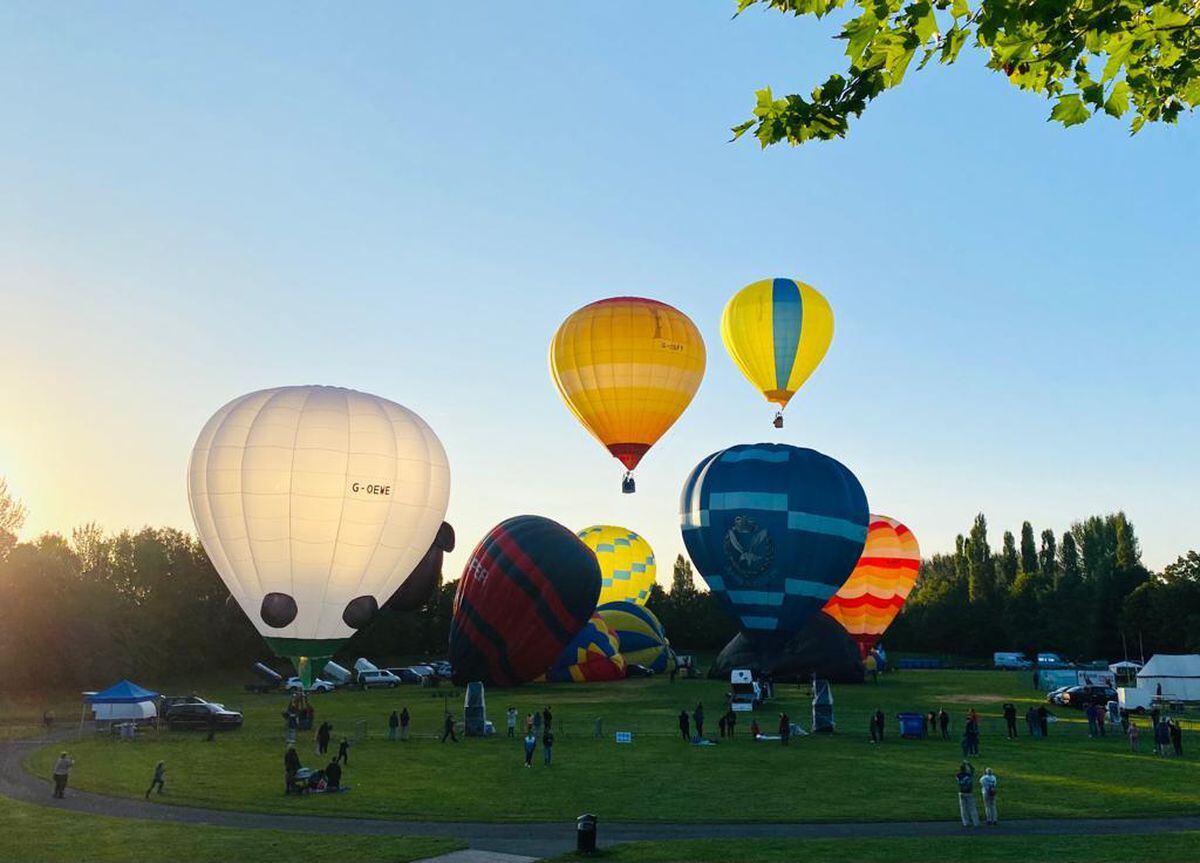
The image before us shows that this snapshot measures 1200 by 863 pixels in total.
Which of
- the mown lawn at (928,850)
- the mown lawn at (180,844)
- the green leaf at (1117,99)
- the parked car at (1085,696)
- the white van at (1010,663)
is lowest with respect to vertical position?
the mown lawn at (180,844)

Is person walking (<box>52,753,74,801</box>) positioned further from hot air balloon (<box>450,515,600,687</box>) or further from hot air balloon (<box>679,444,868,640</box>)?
hot air balloon (<box>679,444,868,640</box>)

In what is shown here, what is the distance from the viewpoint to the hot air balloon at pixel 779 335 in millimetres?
48375

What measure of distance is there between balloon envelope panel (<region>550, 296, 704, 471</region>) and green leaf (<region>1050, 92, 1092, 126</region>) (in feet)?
128

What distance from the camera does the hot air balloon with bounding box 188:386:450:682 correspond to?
88.5 ft

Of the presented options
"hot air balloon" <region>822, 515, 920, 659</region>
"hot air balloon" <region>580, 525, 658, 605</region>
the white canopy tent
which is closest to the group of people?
the white canopy tent

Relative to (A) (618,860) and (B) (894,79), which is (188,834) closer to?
(A) (618,860)

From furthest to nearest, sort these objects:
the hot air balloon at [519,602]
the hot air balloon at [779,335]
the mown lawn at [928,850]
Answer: the hot air balloon at [779,335]
the hot air balloon at [519,602]
the mown lawn at [928,850]

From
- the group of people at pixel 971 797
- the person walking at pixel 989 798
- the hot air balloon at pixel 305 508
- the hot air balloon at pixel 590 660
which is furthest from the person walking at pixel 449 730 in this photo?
the hot air balloon at pixel 590 660

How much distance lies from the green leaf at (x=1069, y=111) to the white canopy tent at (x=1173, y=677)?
38.5m

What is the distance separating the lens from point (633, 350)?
150ft

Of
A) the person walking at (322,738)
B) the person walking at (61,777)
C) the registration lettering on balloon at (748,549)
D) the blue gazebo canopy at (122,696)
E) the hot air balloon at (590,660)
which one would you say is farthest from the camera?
the hot air balloon at (590,660)

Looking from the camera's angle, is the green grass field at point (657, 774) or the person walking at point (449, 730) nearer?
the green grass field at point (657, 774)

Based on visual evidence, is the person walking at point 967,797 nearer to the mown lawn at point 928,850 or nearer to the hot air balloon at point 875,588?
the mown lawn at point 928,850

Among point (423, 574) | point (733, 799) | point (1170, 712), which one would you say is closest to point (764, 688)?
point (1170, 712)
